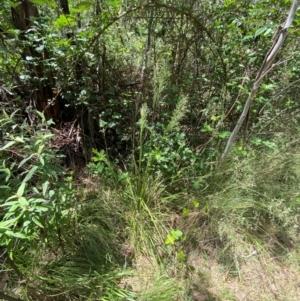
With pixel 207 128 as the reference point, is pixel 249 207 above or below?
below

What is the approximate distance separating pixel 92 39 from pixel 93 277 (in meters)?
1.40

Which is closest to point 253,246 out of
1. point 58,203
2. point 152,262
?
point 152,262

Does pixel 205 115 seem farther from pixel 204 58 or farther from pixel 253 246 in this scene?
pixel 253 246

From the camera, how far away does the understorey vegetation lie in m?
1.32

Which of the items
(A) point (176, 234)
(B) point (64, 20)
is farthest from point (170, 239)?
(B) point (64, 20)

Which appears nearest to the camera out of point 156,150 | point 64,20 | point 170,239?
point 64,20

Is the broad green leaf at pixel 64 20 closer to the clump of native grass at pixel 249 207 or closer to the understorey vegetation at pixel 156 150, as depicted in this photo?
the understorey vegetation at pixel 156 150

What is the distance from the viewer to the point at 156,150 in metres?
1.53

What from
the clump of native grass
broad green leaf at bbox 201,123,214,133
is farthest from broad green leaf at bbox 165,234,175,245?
broad green leaf at bbox 201,123,214,133

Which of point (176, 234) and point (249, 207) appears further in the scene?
point (249, 207)

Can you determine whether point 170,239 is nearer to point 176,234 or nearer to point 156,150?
point 176,234

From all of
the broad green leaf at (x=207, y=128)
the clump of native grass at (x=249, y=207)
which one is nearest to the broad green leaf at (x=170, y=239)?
the clump of native grass at (x=249, y=207)

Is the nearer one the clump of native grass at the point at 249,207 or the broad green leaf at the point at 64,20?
the broad green leaf at the point at 64,20

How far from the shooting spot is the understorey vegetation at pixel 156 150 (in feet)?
4.33
